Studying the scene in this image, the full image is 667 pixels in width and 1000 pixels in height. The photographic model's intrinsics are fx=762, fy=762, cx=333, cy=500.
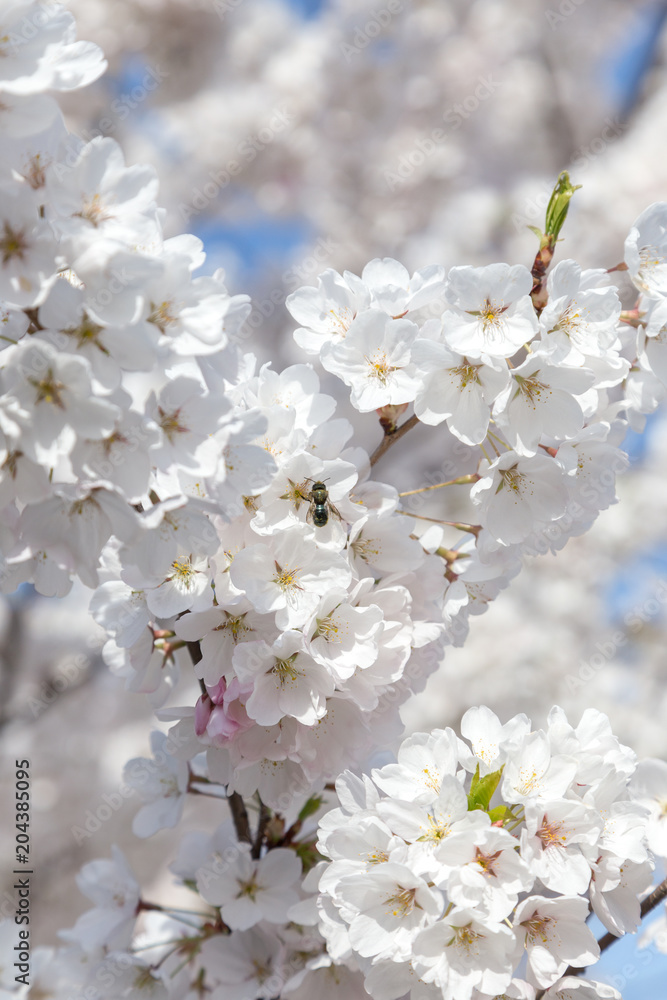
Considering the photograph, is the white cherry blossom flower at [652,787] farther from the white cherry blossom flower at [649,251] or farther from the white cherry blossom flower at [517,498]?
the white cherry blossom flower at [649,251]

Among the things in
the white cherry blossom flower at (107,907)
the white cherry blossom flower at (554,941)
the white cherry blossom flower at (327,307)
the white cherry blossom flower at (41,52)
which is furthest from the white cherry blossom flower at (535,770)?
the white cherry blossom flower at (41,52)

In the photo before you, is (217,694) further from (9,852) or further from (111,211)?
(9,852)

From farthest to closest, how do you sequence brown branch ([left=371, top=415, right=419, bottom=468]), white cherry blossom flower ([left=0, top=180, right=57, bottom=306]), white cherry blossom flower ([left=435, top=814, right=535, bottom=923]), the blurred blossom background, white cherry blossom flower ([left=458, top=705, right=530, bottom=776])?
1. the blurred blossom background
2. brown branch ([left=371, top=415, right=419, bottom=468])
3. white cherry blossom flower ([left=458, top=705, right=530, bottom=776])
4. white cherry blossom flower ([left=435, top=814, right=535, bottom=923])
5. white cherry blossom flower ([left=0, top=180, right=57, bottom=306])

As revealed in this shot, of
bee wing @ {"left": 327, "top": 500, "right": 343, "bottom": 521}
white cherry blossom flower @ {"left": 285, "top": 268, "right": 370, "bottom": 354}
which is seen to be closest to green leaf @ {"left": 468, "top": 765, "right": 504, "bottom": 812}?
bee wing @ {"left": 327, "top": 500, "right": 343, "bottom": 521}

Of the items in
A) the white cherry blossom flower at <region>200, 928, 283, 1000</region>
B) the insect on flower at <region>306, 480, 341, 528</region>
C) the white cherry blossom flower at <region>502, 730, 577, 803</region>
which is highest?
the insect on flower at <region>306, 480, 341, 528</region>

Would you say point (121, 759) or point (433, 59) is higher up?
point (433, 59)

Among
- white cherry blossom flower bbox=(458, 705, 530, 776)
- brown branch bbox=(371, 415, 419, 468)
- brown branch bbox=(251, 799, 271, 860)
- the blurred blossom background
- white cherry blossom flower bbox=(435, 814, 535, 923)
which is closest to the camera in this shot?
white cherry blossom flower bbox=(435, 814, 535, 923)

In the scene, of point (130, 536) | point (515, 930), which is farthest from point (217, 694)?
point (515, 930)

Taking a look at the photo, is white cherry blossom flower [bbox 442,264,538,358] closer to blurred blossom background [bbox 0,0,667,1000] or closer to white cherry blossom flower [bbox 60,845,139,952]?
white cherry blossom flower [bbox 60,845,139,952]
